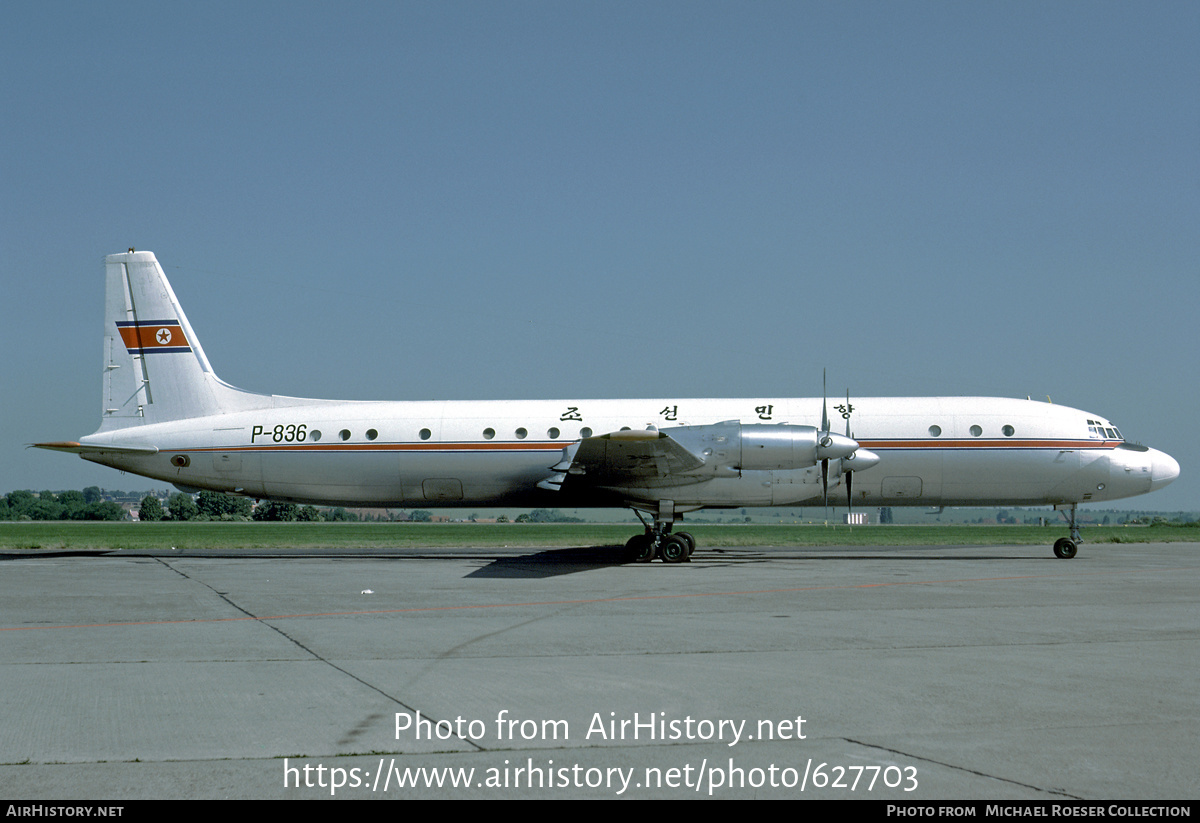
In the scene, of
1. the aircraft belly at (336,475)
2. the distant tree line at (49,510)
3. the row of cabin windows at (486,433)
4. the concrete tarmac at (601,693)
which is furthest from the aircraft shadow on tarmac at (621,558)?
the distant tree line at (49,510)

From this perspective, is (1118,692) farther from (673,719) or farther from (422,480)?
(422,480)

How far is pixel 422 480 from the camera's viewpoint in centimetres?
2578

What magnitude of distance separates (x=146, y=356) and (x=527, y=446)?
446 inches

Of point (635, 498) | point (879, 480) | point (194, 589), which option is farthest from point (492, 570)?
point (879, 480)

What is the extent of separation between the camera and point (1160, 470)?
25.5 meters

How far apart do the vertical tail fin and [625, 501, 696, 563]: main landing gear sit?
1242 centimetres

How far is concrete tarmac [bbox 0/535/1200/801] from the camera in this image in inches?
209

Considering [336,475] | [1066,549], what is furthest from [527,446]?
[1066,549]

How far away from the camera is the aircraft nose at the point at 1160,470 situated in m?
25.4

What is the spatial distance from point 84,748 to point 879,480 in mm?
21653

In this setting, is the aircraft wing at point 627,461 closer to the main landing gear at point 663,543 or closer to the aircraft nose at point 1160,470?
the main landing gear at point 663,543

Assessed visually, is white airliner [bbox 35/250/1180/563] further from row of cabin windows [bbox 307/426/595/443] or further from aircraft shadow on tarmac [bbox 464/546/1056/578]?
aircraft shadow on tarmac [bbox 464/546/1056/578]

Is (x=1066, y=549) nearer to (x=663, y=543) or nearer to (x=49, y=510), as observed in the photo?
(x=663, y=543)

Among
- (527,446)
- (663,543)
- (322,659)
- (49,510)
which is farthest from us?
(49,510)
